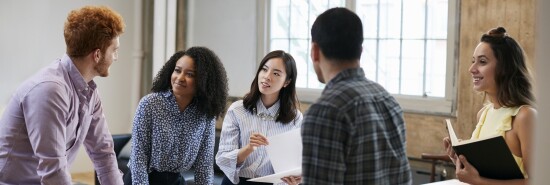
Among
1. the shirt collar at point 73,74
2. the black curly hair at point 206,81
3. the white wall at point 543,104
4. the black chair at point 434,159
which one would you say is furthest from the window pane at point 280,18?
the white wall at point 543,104

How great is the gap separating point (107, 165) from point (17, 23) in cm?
451

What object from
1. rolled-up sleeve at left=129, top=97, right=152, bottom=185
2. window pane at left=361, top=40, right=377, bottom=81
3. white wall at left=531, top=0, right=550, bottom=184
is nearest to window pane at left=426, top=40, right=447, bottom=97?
window pane at left=361, top=40, right=377, bottom=81

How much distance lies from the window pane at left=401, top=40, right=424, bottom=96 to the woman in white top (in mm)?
2222

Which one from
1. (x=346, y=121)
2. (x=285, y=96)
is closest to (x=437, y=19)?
(x=285, y=96)

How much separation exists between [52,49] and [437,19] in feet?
12.2

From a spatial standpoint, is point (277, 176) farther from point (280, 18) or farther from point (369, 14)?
point (280, 18)

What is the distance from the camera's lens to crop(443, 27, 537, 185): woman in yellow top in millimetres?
2871

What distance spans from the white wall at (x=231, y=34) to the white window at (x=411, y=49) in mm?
Result: 702

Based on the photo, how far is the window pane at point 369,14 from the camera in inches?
240

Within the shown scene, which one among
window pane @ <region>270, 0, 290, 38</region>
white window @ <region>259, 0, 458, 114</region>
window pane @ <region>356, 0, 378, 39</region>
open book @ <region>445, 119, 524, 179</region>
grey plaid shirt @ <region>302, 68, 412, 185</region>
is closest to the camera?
grey plaid shirt @ <region>302, 68, 412, 185</region>

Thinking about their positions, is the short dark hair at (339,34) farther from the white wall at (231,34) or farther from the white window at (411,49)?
the white wall at (231,34)

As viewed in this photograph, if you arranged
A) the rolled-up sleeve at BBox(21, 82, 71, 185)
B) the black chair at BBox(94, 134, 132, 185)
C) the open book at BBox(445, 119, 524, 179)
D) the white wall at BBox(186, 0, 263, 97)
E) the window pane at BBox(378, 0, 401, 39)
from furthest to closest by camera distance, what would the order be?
1. the white wall at BBox(186, 0, 263, 97)
2. the black chair at BBox(94, 134, 132, 185)
3. the window pane at BBox(378, 0, 401, 39)
4. the open book at BBox(445, 119, 524, 179)
5. the rolled-up sleeve at BBox(21, 82, 71, 185)

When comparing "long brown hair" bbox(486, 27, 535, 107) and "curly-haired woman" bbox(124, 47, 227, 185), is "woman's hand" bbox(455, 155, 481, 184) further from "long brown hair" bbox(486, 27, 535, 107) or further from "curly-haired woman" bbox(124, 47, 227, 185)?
"curly-haired woman" bbox(124, 47, 227, 185)

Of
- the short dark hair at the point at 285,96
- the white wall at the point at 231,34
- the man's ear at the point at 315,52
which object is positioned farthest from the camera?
the white wall at the point at 231,34
